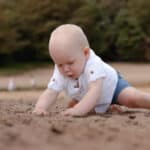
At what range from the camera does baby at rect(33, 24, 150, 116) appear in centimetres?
459

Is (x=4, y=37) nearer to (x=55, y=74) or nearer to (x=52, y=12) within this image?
(x=52, y=12)

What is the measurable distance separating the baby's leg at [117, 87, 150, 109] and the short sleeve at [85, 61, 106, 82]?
1.04 feet

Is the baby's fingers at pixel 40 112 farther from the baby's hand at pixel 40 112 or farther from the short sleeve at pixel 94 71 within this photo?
the short sleeve at pixel 94 71

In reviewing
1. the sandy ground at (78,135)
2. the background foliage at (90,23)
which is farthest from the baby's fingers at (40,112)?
the background foliage at (90,23)

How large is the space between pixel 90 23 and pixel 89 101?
2672cm

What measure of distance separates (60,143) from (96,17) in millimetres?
29308

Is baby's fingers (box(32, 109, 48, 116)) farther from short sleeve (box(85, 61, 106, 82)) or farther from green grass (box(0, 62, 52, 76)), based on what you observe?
green grass (box(0, 62, 52, 76))

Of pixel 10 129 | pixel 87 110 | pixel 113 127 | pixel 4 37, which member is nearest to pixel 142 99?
pixel 87 110

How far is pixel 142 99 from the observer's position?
4.94m

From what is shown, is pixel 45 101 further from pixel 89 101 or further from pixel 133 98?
pixel 133 98

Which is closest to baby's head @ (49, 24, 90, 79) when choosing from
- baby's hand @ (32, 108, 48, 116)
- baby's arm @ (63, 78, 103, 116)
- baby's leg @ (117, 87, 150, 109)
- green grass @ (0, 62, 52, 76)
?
baby's arm @ (63, 78, 103, 116)

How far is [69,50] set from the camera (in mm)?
4586

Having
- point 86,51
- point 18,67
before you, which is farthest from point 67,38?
point 18,67

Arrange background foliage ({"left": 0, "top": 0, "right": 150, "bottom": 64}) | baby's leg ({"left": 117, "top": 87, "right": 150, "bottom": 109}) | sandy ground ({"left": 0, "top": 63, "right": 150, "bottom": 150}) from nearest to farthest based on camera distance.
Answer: sandy ground ({"left": 0, "top": 63, "right": 150, "bottom": 150}) → baby's leg ({"left": 117, "top": 87, "right": 150, "bottom": 109}) → background foliage ({"left": 0, "top": 0, "right": 150, "bottom": 64})
